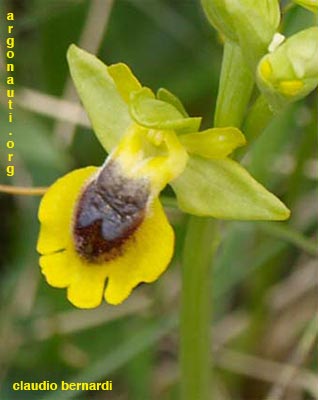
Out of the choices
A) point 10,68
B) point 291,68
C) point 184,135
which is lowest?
point 10,68

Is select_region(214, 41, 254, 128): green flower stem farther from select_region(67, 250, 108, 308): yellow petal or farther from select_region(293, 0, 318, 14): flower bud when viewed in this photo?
select_region(67, 250, 108, 308): yellow petal

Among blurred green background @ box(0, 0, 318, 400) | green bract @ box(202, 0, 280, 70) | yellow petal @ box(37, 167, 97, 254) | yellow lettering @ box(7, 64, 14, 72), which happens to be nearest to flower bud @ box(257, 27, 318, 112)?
green bract @ box(202, 0, 280, 70)

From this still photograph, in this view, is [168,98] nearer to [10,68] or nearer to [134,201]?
[134,201]

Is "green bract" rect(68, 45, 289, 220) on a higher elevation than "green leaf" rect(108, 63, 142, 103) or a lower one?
lower

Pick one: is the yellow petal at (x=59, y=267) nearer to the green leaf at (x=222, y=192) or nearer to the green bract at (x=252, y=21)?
the green leaf at (x=222, y=192)

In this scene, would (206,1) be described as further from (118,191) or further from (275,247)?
(275,247)

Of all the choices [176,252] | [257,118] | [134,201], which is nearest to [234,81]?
[257,118]

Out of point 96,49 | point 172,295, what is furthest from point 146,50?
point 172,295
